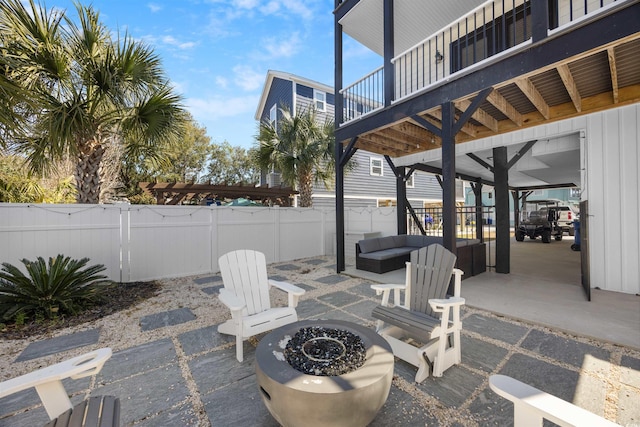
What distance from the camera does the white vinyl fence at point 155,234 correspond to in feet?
15.4

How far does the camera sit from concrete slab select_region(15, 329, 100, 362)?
9.21 feet

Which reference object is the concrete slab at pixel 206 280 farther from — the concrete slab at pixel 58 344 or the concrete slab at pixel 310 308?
the concrete slab at pixel 310 308

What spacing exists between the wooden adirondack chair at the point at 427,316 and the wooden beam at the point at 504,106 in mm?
3003

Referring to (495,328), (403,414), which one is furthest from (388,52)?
(403,414)

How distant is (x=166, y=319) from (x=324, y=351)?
282cm

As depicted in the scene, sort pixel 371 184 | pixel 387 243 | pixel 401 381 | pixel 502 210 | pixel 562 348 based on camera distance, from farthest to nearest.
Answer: pixel 371 184
pixel 387 243
pixel 502 210
pixel 562 348
pixel 401 381

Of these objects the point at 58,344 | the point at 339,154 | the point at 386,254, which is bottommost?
the point at 58,344

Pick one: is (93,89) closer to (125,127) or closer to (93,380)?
(125,127)

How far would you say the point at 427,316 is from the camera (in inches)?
104

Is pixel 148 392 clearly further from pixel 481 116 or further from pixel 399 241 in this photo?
pixel 481 116

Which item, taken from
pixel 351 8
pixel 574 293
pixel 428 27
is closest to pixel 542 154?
pixel 574 293

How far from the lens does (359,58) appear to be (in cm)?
805

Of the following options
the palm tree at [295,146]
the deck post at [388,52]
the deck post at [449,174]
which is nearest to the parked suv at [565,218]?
the palm tree at [295,146]

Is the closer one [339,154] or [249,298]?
[249,298]
